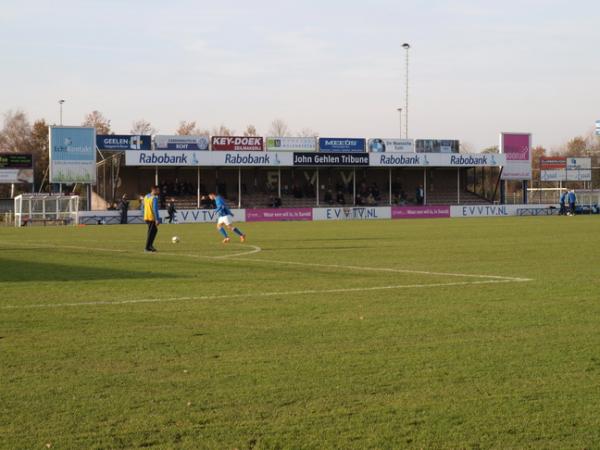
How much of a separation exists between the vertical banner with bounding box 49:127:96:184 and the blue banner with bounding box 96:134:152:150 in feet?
9.65

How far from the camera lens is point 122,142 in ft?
212

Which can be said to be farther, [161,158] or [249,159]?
[249,159]

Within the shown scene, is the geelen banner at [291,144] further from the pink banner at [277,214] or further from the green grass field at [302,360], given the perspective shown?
the green grass field at [302,360]

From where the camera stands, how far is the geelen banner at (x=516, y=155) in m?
75.8

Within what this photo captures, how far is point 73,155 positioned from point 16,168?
1722 cm

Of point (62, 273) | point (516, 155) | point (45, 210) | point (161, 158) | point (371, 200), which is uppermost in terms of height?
point (516, 155)

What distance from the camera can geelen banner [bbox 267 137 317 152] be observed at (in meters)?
69.1

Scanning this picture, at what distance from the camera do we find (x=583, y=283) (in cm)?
1466

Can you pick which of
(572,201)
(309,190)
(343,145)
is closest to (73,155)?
(309,190)

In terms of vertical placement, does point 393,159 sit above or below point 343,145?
below

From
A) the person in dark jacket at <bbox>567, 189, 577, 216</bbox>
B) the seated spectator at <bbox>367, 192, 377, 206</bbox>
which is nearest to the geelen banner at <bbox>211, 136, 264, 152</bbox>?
the seated spectator at <bbox>367, 192, 377, 206</bbox>

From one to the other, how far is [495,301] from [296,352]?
477 centimetres

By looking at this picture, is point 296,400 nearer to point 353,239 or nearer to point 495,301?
point 495,301

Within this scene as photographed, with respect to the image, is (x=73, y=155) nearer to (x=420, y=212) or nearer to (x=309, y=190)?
(x=309, y=190)
